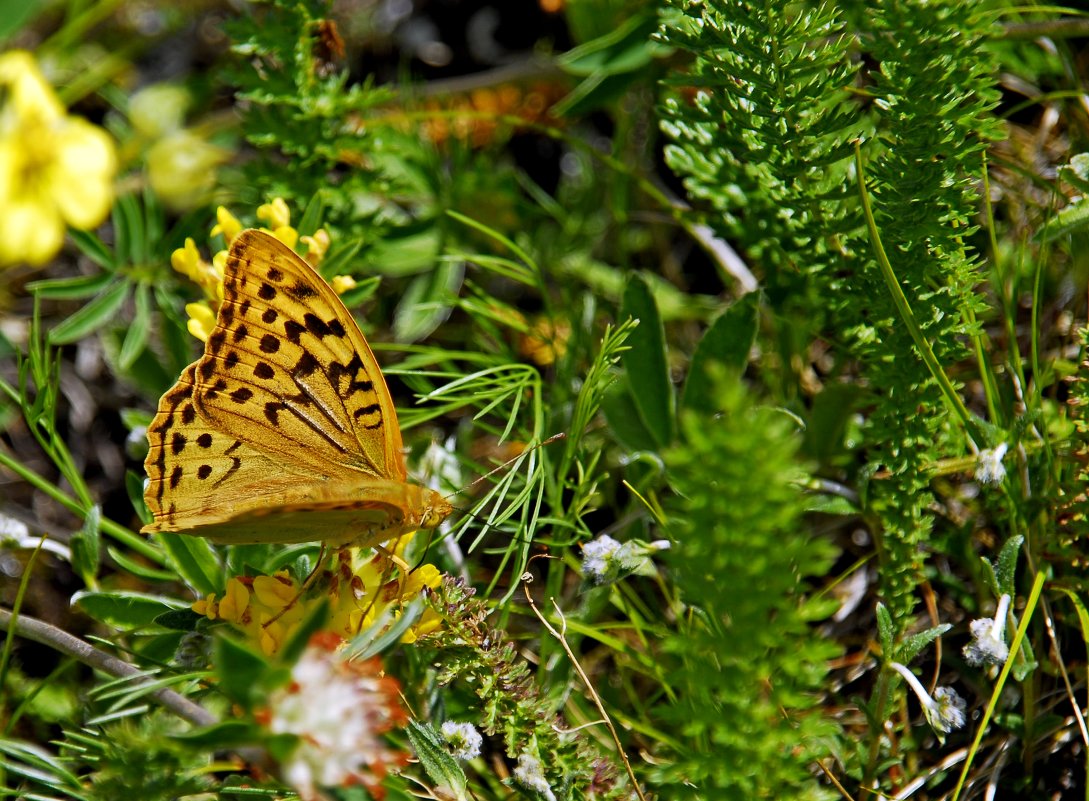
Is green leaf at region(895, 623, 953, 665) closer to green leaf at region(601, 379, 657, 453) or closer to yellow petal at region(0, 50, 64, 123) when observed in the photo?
green leaf at region(601, 379, 657, 453)

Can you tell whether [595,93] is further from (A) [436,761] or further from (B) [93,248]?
(A) [436,761]

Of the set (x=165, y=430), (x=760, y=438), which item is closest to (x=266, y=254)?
(x=165, y=430)

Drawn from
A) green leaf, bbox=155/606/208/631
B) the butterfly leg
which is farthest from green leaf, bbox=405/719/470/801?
green leaf, bbox=155/606/208/631

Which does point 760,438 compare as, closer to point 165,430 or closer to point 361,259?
point 165,430

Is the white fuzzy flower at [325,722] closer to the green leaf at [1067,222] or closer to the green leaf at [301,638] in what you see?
the green leaf at [301,638]

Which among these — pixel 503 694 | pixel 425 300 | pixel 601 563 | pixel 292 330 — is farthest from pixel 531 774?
pixel 425 300

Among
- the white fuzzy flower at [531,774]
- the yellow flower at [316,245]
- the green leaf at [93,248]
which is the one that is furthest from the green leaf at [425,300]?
the white fuzzy flower at [531,774]
